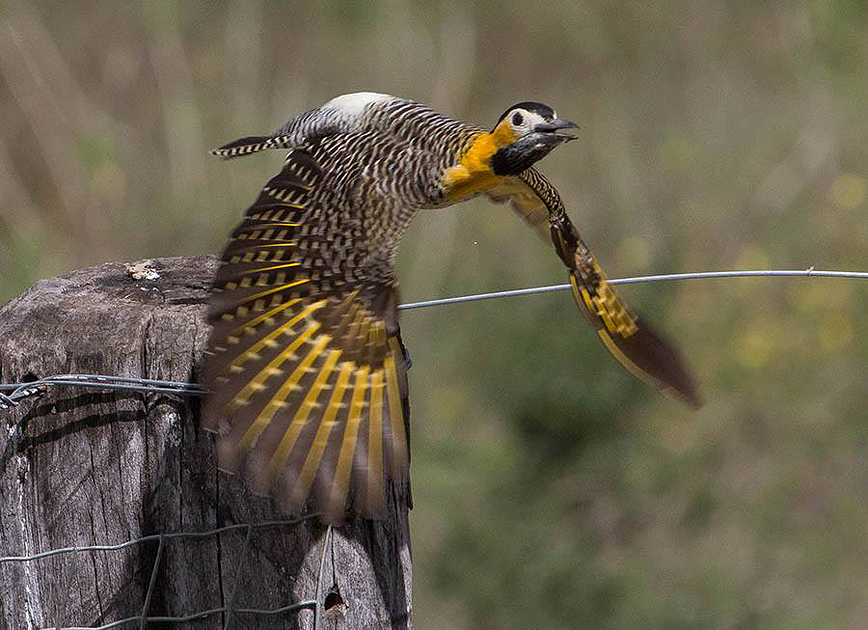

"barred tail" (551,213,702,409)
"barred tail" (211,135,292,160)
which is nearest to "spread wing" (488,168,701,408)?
"barred tail" (551,213,702,409)

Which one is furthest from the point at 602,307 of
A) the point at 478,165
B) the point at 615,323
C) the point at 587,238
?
the point at 587,238

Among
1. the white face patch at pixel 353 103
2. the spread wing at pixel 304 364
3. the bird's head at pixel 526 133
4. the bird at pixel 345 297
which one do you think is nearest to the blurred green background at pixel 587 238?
the bird at pixel 345 297

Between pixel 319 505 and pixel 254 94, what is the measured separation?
5.59 metres

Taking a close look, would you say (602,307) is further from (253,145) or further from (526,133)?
(253,145)

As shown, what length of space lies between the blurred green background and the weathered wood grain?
2.67m

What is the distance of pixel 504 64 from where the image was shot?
817 centimetres

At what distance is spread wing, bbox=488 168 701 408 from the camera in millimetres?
3031

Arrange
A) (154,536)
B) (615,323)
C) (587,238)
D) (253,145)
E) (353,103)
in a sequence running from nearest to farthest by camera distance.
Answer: (154,536) → (615,323) → (353,103) → (253,145) → (587,238)

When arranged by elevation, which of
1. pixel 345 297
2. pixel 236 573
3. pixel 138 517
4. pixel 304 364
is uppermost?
pixel 345 297

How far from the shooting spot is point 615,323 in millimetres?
3178

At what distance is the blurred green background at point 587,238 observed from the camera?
5.06 meters

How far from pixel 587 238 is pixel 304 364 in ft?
15.9

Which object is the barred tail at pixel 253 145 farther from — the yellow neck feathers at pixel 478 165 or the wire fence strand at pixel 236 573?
the wire fence strand at pixel 236 573

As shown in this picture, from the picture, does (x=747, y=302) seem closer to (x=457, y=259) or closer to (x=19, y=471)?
(x=457, y=259)
